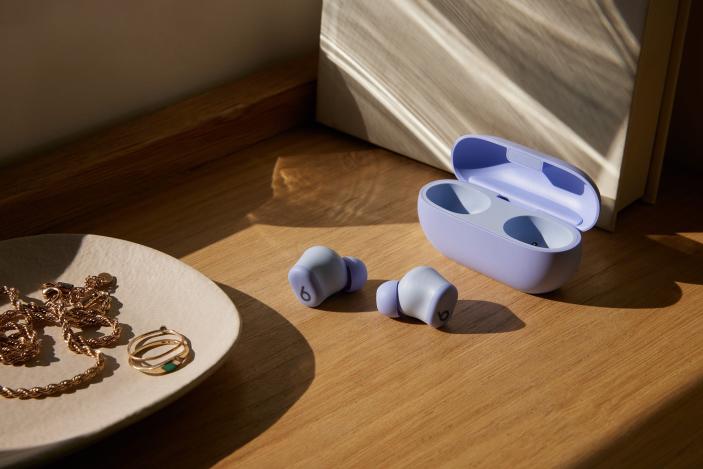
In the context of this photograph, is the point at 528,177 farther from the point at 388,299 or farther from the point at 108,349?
Result: the point at 108,349

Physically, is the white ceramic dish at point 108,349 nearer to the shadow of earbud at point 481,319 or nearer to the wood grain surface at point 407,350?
the wood grain surface at point 407,350

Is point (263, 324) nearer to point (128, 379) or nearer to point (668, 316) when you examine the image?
point (128, 379)

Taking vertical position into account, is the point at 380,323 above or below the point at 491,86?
below

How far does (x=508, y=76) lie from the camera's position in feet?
2.80

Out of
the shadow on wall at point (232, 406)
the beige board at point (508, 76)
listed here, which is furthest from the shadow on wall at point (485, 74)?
the shadow on wall at point (232, 406)

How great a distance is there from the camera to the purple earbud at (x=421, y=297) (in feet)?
2.37

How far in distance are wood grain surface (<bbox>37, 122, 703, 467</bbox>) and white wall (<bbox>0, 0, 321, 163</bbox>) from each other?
0.10m

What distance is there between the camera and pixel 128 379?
672 millimetres

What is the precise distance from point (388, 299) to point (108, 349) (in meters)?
0.20

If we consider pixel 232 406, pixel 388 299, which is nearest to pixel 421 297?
pixel 388 299

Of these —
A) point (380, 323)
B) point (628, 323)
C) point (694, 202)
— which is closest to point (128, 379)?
point (380, 323)

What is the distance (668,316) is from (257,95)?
1.51 ft

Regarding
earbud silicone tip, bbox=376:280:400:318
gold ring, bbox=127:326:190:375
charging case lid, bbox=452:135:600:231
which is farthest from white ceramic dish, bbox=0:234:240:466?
charging case lid, bbox=452:135:600:231

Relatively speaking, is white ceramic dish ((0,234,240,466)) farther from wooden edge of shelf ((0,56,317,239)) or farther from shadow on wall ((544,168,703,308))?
shadow on wall ((544,168,703,308))
